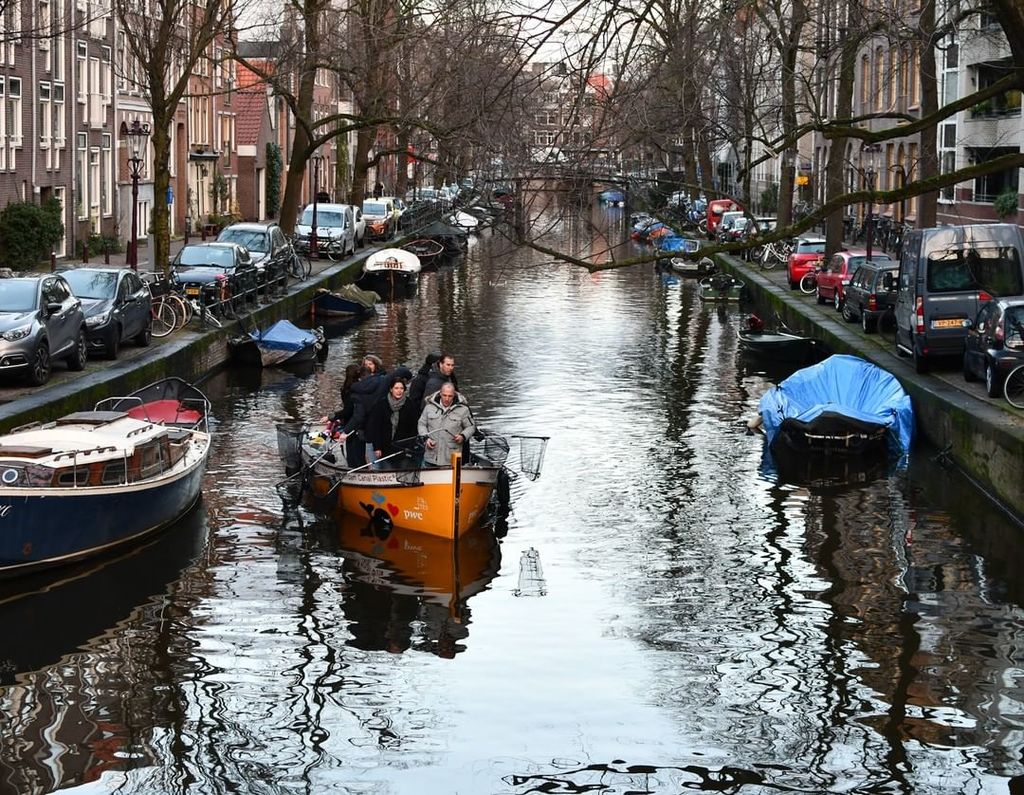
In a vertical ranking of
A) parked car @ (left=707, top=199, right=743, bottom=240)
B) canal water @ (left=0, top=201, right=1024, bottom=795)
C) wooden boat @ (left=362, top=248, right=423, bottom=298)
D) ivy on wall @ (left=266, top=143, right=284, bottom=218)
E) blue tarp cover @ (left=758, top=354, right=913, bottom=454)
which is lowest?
canal water @ (left=0, top=201, right=1024, bottom=795)

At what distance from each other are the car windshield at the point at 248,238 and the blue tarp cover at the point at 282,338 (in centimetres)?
964

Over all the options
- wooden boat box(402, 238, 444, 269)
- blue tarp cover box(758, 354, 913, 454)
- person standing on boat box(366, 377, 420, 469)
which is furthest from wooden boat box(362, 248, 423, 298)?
person standing on boat box(366, 377, 420, 469)

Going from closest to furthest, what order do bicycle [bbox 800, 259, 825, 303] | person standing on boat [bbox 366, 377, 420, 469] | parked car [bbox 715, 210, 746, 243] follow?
person standing on boat [bbox 366, 377, 420, 469], bicycle [bbox 800, 259, 825, 303], parked car [bbox 715, 210, 746, 243]

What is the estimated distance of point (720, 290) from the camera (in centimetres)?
5166

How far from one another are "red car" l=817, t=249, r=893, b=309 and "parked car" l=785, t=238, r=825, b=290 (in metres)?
3.78

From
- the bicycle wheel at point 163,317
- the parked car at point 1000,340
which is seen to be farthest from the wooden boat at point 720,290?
the parked car at point 1000,340

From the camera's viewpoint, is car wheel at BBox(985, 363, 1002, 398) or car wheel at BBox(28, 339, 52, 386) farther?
car wheel at BBox(28, 339, 52, 386)

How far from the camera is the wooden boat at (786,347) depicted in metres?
36.1

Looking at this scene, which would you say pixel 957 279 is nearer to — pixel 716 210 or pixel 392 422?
pixel 392 422

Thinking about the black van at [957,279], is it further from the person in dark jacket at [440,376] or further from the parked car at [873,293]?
the person in dark jacket at [440,376]

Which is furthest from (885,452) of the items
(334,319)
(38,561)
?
(334,319)

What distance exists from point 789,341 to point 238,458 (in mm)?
13952

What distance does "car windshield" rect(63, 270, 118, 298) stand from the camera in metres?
31.0

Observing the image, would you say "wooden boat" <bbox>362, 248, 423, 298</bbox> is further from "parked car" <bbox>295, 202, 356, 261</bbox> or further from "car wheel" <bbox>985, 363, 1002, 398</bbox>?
"car wheel" <bbox>985, 363, 1002, 398</bbox>
